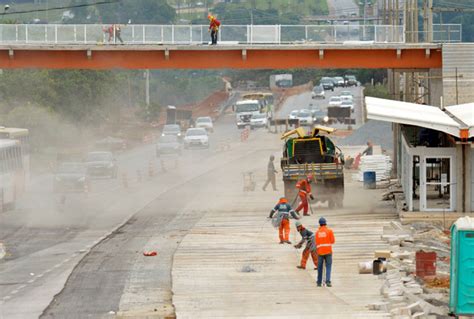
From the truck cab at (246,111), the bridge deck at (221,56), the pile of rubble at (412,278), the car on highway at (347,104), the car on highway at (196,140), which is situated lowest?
the pile of rubble at (412,278)

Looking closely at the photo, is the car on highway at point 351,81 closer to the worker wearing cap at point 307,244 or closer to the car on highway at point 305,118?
the car on highway at point 305,118

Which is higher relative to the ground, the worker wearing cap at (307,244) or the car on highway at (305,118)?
the car on highway at (305,118)

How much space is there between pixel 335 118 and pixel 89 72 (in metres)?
20.7

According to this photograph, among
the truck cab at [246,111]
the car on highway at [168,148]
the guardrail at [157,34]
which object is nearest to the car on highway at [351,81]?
the truck cab at [246,111]

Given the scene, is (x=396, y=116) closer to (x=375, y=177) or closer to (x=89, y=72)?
(x=375, y=177)

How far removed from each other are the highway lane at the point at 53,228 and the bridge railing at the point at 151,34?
675cm

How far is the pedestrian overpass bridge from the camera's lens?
60.9 m

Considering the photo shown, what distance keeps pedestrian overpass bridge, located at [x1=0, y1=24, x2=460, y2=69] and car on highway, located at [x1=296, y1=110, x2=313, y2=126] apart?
4552 centimetres

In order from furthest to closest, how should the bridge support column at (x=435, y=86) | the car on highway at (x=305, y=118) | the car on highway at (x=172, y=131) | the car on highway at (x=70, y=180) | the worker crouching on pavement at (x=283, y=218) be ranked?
the car on highway at (x=305, y=118)
the car on highway at (x=172, y=131)
the bridge support column at (x=435, y=86)
the car on highway at (x=70, y=180)
the worker crouching on pavement at (x=283, y=218)

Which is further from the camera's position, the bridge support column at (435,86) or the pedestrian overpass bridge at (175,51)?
the bridge support column at (435,86)

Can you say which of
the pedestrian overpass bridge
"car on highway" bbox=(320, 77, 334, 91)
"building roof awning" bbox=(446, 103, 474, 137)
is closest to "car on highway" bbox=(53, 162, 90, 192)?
the pedestrian overpass bridge

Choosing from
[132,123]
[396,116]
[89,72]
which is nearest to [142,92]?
[132,123]

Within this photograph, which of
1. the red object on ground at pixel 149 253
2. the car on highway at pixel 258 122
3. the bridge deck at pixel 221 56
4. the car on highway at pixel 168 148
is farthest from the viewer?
the car on highway at pixel 258 122

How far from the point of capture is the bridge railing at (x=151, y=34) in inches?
2448
